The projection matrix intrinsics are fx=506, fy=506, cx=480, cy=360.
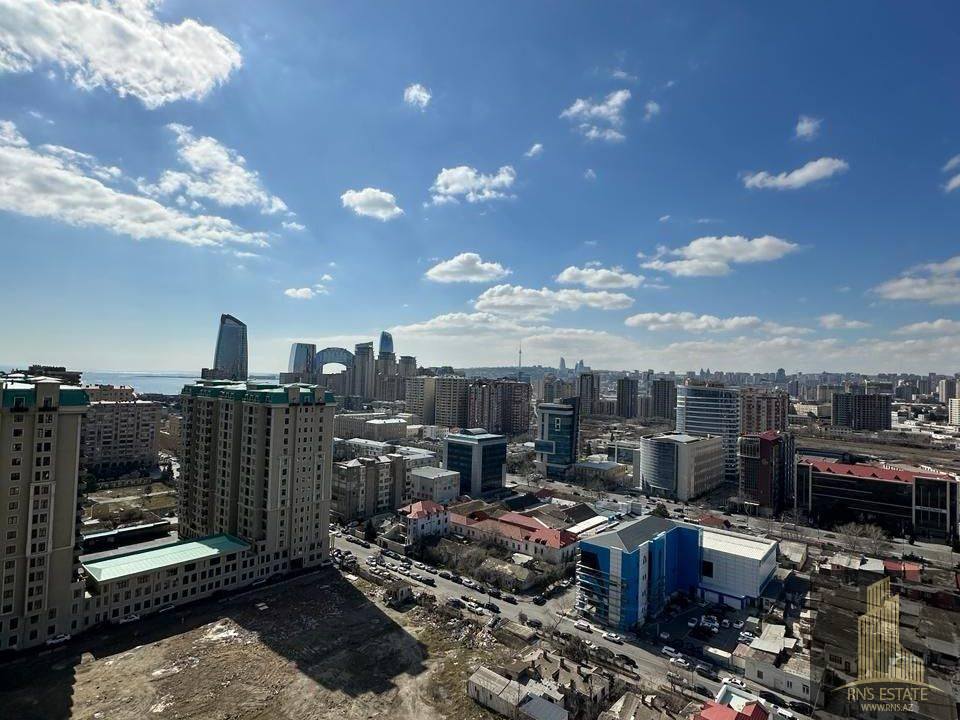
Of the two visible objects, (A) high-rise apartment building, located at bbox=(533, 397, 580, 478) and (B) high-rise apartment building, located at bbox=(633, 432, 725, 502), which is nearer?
(B) high-rise apartment building, located at bbox=(633, 432, 725, 502)

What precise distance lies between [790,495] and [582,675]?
40104 mm

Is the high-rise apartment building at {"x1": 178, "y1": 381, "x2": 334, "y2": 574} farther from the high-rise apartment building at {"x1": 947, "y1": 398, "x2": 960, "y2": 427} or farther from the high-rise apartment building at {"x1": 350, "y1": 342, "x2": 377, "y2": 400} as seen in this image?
the high-rise apartment building at {"x1": 947, "y1": 398, "x2": 960, "y2": 427}

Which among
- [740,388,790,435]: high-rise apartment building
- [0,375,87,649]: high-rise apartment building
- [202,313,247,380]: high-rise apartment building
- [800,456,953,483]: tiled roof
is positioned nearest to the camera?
[0,375,87,649]: high-rise apartment building

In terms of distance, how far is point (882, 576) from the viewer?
30734mm

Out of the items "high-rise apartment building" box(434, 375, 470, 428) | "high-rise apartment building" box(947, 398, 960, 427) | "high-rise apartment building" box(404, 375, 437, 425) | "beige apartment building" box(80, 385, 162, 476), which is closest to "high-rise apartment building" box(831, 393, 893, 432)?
"high-rise apartment building" box(947, 398, 960, 427)

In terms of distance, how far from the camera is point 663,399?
127m

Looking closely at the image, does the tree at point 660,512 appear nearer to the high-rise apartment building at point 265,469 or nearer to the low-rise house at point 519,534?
the low-rise house at point 519,534

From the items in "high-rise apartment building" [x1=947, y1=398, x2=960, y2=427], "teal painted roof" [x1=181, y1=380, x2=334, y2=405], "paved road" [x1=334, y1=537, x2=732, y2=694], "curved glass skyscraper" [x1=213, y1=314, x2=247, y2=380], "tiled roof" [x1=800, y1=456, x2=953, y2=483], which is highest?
"curved glass skyscraper" [x1=213, y1=314, x2=247, y2=380]

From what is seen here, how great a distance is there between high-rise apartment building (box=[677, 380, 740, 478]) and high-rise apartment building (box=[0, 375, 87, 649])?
2468 inches

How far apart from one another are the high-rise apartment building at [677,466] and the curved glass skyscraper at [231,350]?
100 m

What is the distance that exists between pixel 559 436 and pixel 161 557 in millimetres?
46958

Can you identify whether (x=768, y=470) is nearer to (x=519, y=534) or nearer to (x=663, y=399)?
(x=519, y=534)

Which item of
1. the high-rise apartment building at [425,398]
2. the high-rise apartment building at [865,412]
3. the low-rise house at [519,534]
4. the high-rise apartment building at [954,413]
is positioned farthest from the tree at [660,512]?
the high-rise apartment building at [954,413]

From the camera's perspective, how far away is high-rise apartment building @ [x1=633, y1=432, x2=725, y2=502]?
53562 millimetres
